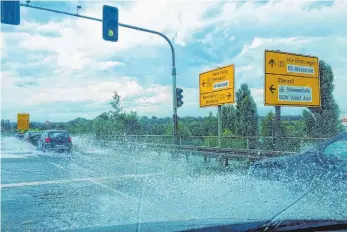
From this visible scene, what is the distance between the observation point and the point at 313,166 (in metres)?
5.44

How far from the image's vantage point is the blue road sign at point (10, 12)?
1036cm

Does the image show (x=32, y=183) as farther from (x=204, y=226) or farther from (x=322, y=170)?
(x=204, y=226)

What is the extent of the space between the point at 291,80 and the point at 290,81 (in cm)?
8

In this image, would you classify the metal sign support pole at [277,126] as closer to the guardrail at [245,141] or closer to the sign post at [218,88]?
the guardrail at [245,141]

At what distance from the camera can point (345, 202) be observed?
416 centimetres

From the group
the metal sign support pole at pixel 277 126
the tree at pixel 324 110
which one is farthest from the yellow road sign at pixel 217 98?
the tree at pixel 324 110

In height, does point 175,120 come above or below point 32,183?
above

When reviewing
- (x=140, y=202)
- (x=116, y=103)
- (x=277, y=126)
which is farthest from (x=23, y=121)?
(x=140, y=202)

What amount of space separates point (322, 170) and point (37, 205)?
15.5ft

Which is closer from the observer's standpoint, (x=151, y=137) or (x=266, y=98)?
(x=266, y=98)

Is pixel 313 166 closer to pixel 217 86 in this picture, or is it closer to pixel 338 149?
pixel 338 149

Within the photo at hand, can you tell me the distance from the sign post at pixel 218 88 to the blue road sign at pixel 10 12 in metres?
11.4

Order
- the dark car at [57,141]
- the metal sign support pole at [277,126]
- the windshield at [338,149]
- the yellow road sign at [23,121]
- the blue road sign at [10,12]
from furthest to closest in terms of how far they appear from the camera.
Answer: the yellow road sign at [23,121], the dark car at [57,141], the metal sign support pole at [277,126], the blue road sign at [10,12], the windshield at [338,149]

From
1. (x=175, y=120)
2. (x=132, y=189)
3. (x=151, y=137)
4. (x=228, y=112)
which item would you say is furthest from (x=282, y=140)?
(x=228, y=112)
